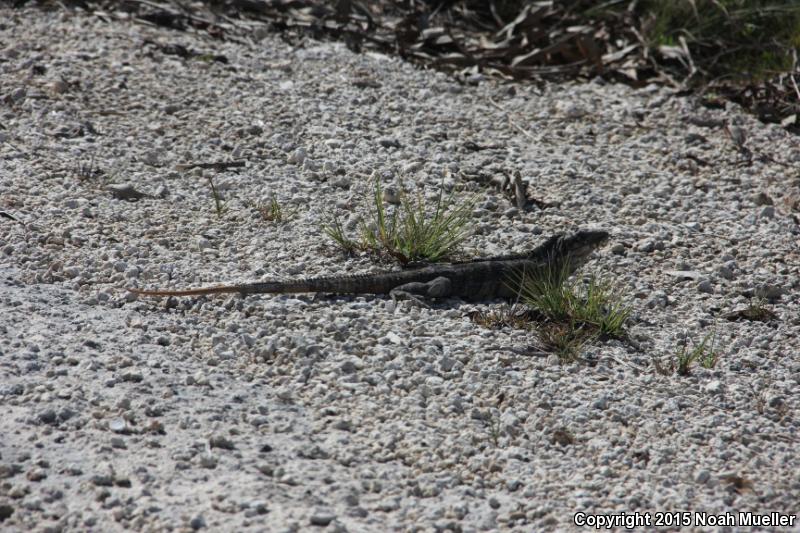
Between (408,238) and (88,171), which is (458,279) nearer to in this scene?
(408,238)

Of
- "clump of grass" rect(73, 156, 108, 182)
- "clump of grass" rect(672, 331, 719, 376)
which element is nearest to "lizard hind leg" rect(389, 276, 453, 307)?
"clump of grass" rect(672, 331, 719, 376)

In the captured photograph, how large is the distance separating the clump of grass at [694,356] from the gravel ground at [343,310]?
0.21 ft

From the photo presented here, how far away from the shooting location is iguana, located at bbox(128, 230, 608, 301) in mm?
5453

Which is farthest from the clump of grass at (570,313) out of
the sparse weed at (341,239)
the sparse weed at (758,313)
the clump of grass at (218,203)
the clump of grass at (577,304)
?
the clump of grass at (218,203)

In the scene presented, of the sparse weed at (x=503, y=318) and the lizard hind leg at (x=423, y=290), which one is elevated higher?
the lizard hind leg at (x=423, y=290)

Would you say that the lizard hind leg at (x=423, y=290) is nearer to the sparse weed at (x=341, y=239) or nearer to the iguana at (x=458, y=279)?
the iguana at (x=458, y=279)

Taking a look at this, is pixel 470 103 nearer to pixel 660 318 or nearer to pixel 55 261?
pixel 660 318

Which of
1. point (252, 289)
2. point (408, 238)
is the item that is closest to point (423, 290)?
point (408, 238)

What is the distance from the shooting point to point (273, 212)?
638 centimetres

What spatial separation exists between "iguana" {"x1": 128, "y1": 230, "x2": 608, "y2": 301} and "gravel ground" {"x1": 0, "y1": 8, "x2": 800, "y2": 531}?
0.10 metres

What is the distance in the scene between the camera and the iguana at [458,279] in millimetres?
5453

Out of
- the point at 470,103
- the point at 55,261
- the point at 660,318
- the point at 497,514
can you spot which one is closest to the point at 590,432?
the point at 497,514

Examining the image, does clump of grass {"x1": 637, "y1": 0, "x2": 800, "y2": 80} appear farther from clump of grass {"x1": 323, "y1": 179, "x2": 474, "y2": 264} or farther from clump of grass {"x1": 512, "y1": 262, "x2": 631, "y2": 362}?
clump of grass {"x1": 512, "y1": 262, "x2": 631, "y2": 362}

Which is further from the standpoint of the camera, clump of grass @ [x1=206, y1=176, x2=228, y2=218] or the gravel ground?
clump of grass @ [x1=206, y1=176, x2=228, y2=218]
